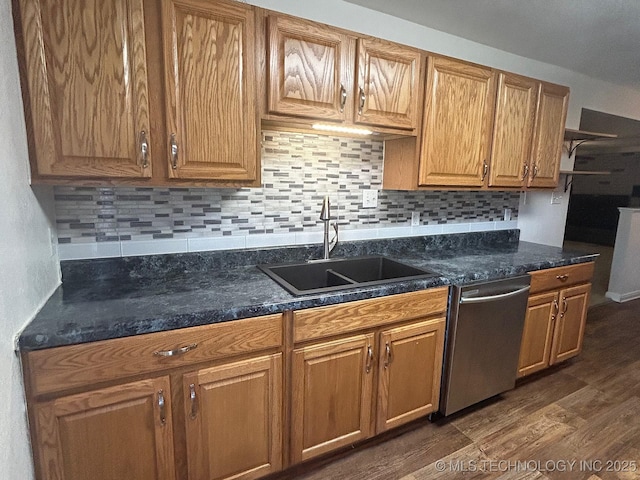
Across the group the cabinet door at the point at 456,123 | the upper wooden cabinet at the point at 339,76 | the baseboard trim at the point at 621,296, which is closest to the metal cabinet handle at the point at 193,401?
the upper wooden cabinet at the point at 339,76

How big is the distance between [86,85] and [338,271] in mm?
1454

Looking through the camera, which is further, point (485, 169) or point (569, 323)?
point (569, 323)

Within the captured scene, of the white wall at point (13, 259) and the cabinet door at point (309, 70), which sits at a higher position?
the cabinet door at point (309, 70)

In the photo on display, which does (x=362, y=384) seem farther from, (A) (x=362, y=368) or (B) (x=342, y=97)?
(B) (x=342, y=97)

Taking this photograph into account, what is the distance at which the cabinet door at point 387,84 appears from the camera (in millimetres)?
1668

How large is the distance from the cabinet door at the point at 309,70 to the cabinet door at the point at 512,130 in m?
1.11

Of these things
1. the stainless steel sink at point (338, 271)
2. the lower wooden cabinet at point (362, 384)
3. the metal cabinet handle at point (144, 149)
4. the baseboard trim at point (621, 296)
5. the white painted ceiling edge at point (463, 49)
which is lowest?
the baseboard trim at point (621, 296)

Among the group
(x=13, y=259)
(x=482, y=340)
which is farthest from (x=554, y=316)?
(x=13, y=259)

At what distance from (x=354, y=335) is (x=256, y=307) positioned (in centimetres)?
50

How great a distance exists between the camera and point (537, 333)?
87.0 inches

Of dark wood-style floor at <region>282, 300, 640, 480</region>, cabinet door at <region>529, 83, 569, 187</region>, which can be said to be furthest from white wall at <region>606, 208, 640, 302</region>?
cabinet door at <region>529, 83, 569, 187</region>

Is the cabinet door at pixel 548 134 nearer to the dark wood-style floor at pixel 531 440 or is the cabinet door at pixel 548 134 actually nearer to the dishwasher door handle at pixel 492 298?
the dishwasher door handle at pixel 492 298

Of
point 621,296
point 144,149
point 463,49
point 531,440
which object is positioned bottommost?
point 531,440

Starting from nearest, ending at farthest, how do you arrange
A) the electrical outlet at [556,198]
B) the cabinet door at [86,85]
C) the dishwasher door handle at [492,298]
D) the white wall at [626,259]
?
the cabinet door at [86,85], the dishwasher door handle at [492,298], the electrical outlet at [556,198], the white wall at [626,259]
